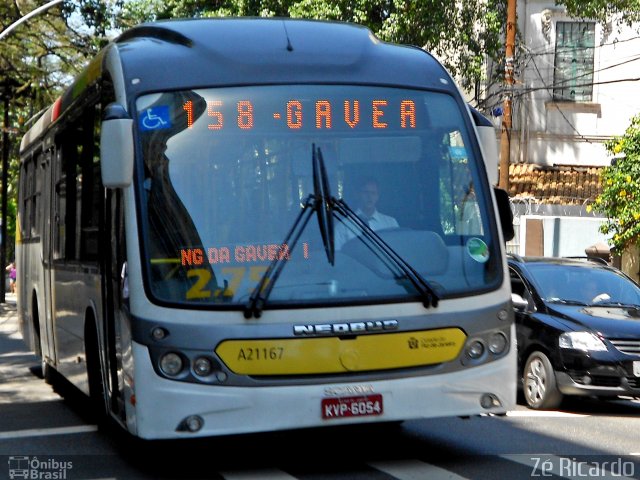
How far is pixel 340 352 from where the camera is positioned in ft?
26.5

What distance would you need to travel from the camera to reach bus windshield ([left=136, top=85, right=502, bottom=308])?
26.6 ft

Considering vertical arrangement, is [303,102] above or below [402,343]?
above

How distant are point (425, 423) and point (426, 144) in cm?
331

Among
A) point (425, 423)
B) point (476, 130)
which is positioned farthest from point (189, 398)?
point (425, 423)

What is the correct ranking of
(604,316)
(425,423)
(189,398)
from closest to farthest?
(189,398), (425,423), (604,316)

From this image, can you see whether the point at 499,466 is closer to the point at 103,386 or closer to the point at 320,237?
the point at 320,237

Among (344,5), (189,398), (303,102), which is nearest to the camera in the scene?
(189,398)

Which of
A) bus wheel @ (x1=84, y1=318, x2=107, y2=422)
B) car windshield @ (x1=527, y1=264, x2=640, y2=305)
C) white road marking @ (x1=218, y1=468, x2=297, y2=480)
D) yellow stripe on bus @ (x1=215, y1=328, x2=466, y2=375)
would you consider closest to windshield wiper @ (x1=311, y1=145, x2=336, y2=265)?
yellow stripe on bus @ (x1=215, y1=328, x2=466, y2=375)

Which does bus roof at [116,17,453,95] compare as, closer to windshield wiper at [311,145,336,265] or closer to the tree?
windshield wiper at [311,145,336,265]

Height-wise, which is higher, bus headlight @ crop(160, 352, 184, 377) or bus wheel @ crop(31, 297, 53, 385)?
bus headlight @ crop(160, 352, 184, 377)

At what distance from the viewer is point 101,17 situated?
100ft

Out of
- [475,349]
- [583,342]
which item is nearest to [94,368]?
[475,349]

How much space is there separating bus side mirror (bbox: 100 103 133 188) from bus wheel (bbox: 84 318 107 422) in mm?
2256

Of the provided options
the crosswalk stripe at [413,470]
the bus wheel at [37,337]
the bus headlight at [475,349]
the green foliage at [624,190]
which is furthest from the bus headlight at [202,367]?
the green foliage at [624,190]
